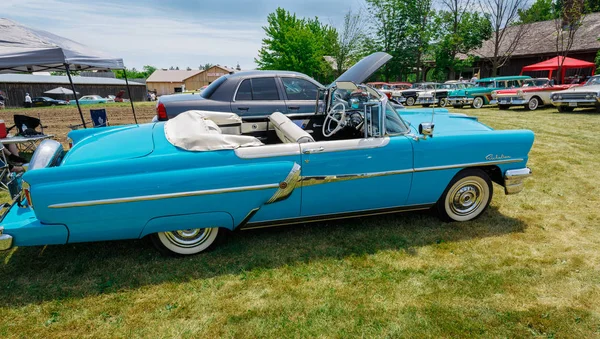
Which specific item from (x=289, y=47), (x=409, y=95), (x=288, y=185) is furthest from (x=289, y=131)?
(x=289, y=47)

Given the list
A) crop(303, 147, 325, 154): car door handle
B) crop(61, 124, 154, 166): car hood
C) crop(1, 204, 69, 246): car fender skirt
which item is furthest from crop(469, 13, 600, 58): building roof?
crop(1, 204, 69, 246): car fender skirt

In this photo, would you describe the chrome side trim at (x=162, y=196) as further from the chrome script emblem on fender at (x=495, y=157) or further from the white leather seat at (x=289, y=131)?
the chrome script emblem on fender at (x=495, y=157)

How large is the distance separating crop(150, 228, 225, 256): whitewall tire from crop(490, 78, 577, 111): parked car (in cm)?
1531

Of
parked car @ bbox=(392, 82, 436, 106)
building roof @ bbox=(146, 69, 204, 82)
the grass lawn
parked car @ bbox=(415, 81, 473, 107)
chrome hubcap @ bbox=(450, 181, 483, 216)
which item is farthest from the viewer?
building roof @ bbox=(146, 69, 204, 82)

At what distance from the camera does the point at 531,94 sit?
14.4 meters

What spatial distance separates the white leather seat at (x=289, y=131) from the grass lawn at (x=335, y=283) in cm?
102

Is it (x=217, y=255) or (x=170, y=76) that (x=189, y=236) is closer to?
(x=217, y=255)

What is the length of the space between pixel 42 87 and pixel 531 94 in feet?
133

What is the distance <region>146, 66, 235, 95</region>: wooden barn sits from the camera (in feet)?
234

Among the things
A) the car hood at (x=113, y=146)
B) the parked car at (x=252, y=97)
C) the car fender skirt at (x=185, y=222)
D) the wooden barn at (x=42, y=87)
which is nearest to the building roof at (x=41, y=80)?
the wooden barn at (x=42, y=87)

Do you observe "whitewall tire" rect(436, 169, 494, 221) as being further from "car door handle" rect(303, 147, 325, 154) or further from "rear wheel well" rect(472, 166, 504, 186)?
"car door handle" rect(303, 147, 325, 154)

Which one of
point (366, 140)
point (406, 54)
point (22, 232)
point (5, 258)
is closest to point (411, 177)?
point (366, 140)

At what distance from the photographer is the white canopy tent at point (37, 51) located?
18.8 feet

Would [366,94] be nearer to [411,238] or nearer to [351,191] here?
[351,191]
